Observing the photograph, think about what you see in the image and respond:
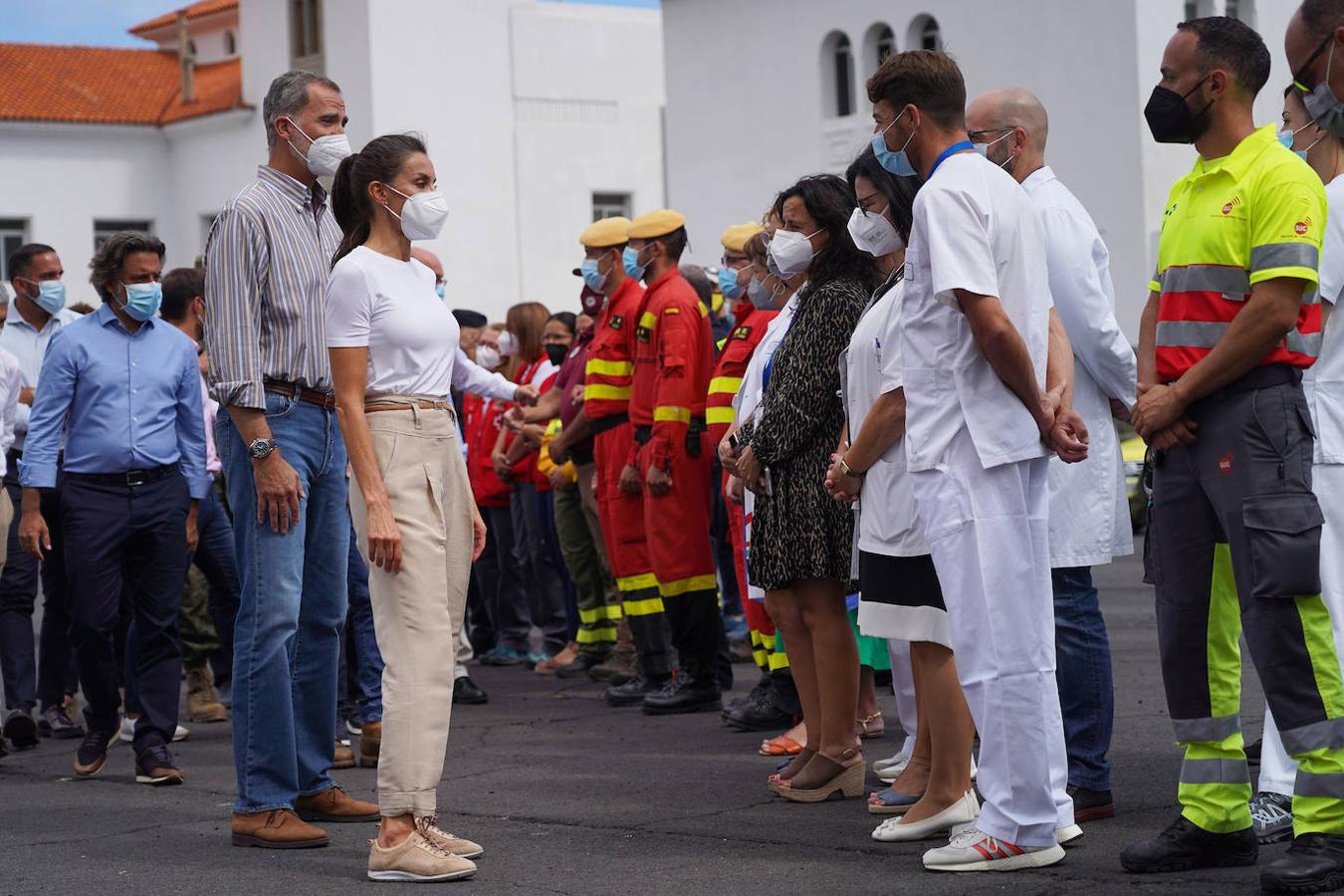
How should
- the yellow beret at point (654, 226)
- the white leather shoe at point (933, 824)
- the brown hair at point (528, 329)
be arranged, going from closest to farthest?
the white leather shoe at point (933, 824) → the yellow beret at point (654, 226) → the brown hair at point (528, 329)

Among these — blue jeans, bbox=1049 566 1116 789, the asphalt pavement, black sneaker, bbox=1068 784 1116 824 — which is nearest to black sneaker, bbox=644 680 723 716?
the asphalt pavement

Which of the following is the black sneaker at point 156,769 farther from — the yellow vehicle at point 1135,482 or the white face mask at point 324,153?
the yellow vehicle at point 1135,482

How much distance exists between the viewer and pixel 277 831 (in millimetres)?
6129

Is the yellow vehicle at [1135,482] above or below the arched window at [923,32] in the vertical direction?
below

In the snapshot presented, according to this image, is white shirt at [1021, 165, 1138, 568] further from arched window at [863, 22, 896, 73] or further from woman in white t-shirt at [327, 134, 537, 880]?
arched window at [863, 22, 896, 73]

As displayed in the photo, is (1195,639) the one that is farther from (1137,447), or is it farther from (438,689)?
(1137,447)

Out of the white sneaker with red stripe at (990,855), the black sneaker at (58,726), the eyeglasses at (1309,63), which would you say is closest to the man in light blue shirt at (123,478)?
the black sneaker at (58,726)

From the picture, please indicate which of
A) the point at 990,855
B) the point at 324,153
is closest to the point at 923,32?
the point at 324,153

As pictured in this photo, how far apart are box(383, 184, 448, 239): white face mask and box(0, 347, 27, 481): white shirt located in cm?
396

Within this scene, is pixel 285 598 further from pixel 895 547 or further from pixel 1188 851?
pixel 1188 851

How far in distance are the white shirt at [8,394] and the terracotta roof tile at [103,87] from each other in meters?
45.1

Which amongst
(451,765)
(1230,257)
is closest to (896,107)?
(1230,257)

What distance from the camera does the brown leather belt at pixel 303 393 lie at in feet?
20.4

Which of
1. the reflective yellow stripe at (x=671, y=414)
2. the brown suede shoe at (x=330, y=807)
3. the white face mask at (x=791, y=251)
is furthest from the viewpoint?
the reflective yellow stripe at (x=671, y=414)
